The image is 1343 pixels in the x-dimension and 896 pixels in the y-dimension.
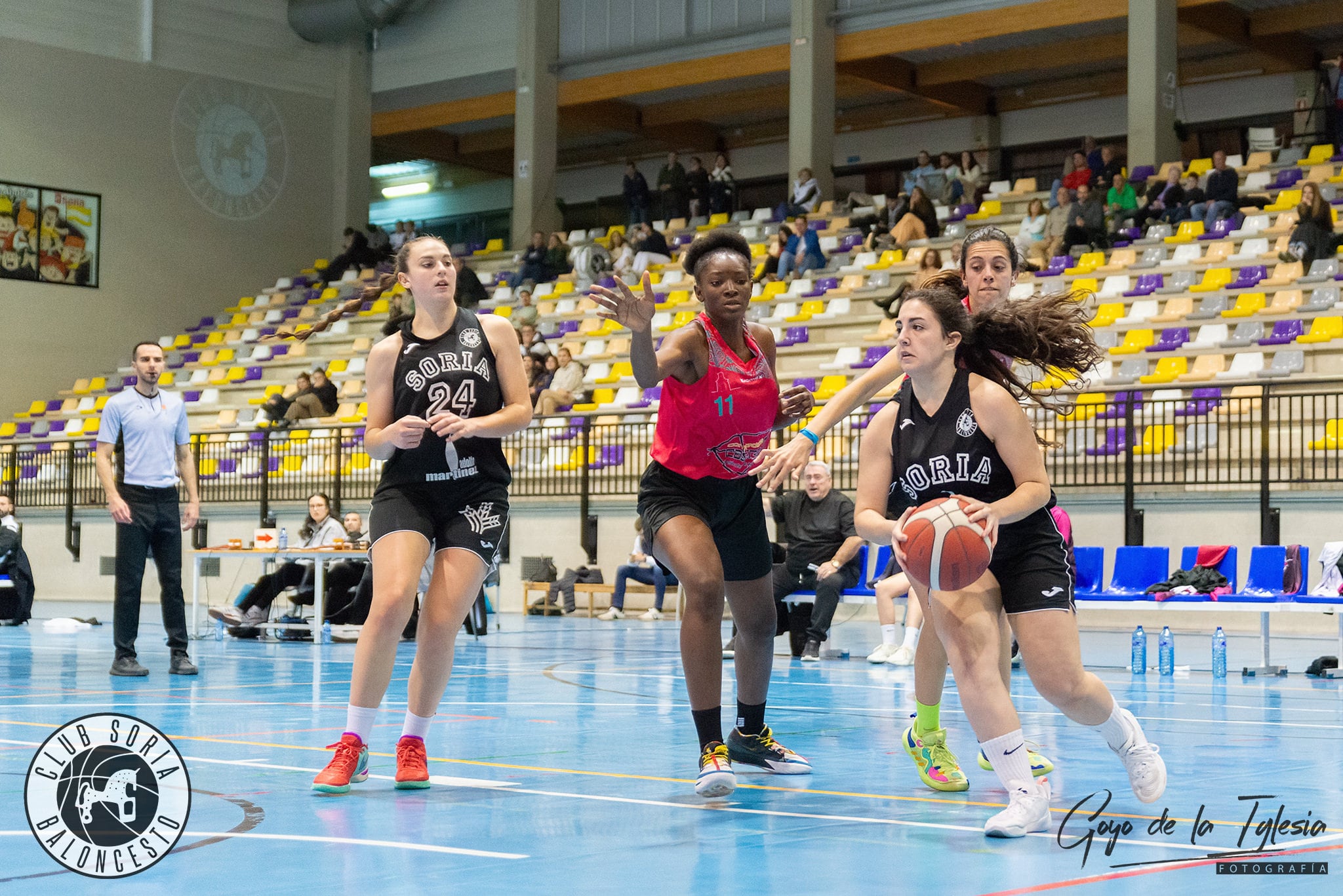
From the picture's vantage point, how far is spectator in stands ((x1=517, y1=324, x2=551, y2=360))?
64.5 ft

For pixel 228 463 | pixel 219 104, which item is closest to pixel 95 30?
pixel 219 104

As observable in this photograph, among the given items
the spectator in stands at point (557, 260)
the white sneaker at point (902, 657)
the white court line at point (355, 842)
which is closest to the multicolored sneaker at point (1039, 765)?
the white court line at point (355, 842)

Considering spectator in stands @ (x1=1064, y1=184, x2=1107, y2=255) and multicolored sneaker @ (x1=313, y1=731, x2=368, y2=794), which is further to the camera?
spectator in stands @ (x1=1064, y1=184, x2=1107, y2=255)

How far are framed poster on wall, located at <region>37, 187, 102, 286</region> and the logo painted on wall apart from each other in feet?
7.07

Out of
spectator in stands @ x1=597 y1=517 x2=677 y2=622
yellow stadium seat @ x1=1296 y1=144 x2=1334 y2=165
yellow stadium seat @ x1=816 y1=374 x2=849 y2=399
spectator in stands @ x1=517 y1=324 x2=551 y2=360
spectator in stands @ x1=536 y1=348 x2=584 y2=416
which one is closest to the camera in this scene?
spectator in stands @ x1=597 y1=517 x2=677 y2=622

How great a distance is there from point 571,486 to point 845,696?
10.6 metres

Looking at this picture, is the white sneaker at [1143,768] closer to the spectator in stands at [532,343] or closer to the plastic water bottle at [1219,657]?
the plastic water bottle at [1219,657]

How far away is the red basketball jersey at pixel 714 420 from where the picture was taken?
501 cm

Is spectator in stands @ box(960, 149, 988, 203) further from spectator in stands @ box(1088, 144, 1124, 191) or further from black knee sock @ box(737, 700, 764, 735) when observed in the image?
black knee sock @ box(737, 700, 764, 735)

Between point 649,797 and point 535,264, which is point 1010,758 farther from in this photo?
point 535,264

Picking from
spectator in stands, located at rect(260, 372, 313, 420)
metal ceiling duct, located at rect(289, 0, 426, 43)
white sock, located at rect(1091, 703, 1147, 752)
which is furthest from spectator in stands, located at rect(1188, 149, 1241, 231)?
metal ceiling duct, located at rect(289, 0, 426, 43)

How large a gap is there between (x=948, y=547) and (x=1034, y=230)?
57.3 feet

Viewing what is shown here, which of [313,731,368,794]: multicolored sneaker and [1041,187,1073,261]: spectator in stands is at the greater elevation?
[1041,187,1073,261]: spectator in stands

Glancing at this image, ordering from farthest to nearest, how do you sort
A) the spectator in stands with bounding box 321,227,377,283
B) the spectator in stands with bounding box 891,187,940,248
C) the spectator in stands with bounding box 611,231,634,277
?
the spectator in stands with bounding box 321,227,377,283, the spectator in stands with bounding box 611,231,634,277, the spectator in stands with bounding box 891,187,940,248
